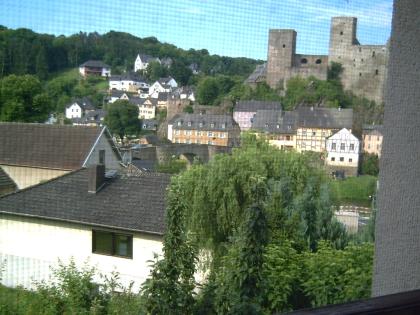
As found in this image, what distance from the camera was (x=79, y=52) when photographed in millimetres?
1032

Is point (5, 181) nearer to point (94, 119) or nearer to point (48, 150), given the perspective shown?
point (48, 150)

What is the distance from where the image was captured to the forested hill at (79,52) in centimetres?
82

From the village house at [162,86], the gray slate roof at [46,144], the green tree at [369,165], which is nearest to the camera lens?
the gray slate roof at [46,144]

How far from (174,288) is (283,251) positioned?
2.20ft

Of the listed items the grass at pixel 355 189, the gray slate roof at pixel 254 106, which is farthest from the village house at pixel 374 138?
the gray slate roof at pixel 254 106

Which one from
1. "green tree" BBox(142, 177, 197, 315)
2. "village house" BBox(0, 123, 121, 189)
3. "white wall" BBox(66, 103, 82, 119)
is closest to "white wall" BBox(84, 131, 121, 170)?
"village house" BBox(0, 123, 121, 189)

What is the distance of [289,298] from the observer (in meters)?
1.61

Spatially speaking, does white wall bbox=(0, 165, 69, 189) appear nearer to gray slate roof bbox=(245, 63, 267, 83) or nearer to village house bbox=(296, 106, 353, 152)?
gray slate roof bbox=(245, 63, 267, 83)

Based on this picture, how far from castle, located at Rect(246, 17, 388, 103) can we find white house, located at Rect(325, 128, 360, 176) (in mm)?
248

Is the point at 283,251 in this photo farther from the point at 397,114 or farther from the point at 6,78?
the point at 6,78

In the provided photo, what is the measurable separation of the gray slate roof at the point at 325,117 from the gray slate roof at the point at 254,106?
12 cm

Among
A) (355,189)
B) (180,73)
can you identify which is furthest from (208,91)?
(355,189)

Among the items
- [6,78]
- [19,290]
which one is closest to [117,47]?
[6,78]

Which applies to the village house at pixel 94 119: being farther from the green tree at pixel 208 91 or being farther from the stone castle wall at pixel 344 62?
the stone castle wall at pixel 344 62
